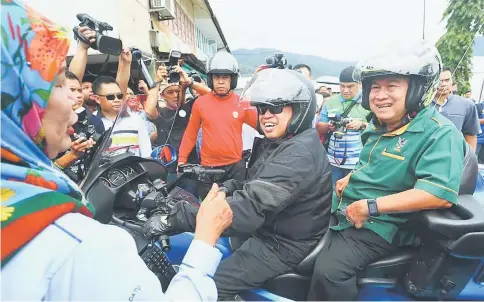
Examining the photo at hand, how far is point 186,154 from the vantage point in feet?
11.6

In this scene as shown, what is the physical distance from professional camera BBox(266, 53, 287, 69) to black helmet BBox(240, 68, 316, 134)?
2.00 m

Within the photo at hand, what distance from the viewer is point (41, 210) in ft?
2.30

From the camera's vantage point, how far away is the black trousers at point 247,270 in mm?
1603

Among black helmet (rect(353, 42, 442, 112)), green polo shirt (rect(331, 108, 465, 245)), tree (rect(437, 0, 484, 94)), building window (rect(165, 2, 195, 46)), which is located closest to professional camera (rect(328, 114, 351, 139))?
green polo shirt (rect(331, 108, 465, 245))

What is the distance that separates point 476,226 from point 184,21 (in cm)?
2137

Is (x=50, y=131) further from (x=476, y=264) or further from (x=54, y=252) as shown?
(x=476, y=264)

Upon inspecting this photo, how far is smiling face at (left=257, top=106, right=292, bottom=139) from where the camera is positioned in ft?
5.80

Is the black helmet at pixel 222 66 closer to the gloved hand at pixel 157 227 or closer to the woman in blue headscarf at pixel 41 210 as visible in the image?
the gloved hand at pixel 157 227

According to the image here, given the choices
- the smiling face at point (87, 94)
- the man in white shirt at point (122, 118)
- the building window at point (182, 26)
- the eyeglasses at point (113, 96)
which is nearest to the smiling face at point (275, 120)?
the man in white shirt at point (122, 118)

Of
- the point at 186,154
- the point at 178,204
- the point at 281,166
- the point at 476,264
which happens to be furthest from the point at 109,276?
the point at 186,154

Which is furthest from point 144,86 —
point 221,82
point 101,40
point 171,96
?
point 101,40

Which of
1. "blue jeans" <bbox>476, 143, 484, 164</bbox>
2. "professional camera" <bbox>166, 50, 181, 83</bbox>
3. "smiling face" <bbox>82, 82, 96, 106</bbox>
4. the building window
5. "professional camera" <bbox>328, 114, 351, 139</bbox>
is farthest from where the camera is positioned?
the building window

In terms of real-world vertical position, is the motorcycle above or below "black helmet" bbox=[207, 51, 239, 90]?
below

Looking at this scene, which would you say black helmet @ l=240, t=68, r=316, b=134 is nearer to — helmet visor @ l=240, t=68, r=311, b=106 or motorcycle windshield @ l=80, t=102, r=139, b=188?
helmet visor @ l=240, t=68, r=311, b=106
